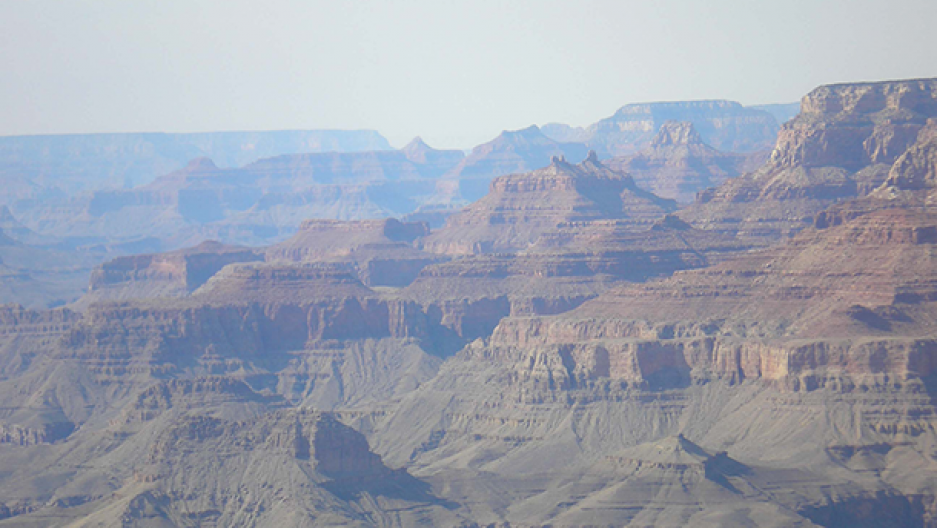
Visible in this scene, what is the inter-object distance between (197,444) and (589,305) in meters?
48.2

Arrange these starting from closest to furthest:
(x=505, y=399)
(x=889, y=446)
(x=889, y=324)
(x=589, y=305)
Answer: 1. (x=889, y=446)
2. (x=889, y=324)
3. (x=505, y=399)
4. (x=589, y=305)

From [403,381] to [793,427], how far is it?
180ft

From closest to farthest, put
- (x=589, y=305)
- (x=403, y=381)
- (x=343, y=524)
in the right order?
(x=343, y=524), (x=589, y=305), (x=403, y=381)

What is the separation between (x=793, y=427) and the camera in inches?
5797

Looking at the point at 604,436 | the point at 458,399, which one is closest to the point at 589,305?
the point at 458,399

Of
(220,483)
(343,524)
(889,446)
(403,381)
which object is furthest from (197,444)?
(403,381)

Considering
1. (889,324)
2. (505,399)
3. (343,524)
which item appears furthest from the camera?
(505,399)

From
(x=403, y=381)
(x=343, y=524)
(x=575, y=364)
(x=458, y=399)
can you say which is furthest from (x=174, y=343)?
(x=343, y=524)

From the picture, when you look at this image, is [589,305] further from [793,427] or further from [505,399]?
[793,427]

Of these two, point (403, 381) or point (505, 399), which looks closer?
point (505, 399)

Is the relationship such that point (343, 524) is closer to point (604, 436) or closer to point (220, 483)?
point (220, 483)

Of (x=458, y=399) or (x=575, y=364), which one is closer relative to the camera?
(x=575, y=364)

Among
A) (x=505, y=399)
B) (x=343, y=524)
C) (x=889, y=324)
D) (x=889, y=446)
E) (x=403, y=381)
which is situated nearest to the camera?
(x=343, y=524)

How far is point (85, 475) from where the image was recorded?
156 m
